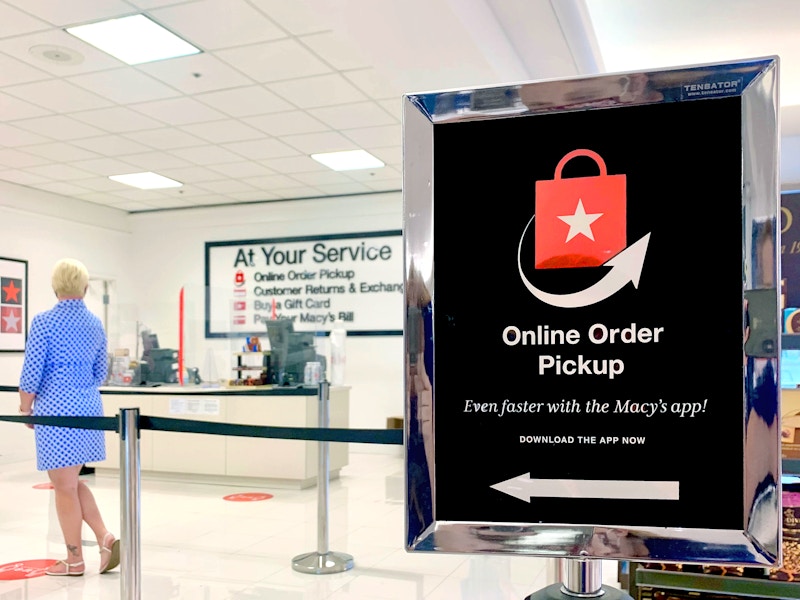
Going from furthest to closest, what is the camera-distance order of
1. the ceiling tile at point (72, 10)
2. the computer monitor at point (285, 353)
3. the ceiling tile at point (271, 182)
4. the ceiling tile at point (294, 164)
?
the ceiling tile at point (271, 182) → the ceiling tile at point (294, 164) → the computer monitor at point (285, 353) → the ceiling tile at point (72, 10)

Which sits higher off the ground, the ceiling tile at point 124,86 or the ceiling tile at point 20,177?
the ceiling tile at point 124,86

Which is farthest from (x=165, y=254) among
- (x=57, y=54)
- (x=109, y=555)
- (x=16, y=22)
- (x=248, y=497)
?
(x=109, y=555)

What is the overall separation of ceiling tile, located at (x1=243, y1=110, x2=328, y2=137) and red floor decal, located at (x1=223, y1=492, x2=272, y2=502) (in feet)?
10.3

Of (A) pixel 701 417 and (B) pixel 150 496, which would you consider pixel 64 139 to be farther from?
(A) pixel 701 417

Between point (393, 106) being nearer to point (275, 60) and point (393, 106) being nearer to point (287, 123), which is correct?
point (287, 123)

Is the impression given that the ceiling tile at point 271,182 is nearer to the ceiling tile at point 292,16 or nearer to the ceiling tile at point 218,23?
the ceiling tile at point 218,23

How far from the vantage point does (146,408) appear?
6.80m

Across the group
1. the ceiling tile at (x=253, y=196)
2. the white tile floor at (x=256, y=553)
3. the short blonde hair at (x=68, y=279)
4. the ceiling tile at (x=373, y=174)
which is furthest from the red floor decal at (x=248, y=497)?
the ceiling tile at (x=253, y=196)

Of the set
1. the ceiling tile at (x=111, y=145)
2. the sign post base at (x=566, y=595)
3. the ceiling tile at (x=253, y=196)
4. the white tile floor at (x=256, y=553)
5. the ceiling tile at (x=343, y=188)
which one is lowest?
the white tile floor at (x=256, y=553)

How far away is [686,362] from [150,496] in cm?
592

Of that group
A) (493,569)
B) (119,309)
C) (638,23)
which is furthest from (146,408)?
(638,23)

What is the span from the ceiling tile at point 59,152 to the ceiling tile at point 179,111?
1388 millimetres

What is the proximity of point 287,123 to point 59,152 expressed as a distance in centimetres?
248

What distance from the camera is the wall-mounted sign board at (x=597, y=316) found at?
0.73 metres
